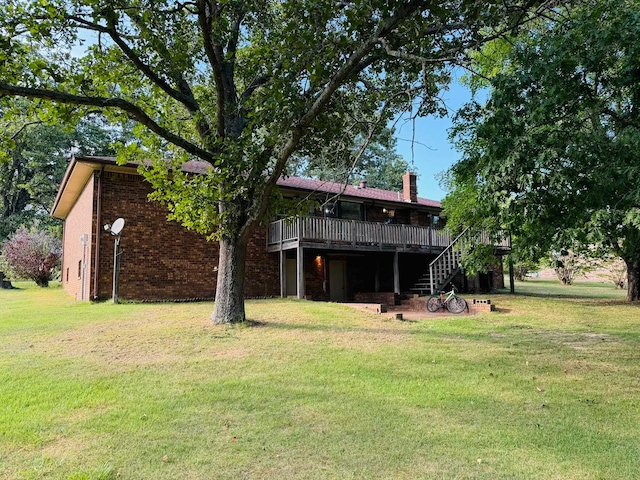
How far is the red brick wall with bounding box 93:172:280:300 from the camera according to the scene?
46.4 ft

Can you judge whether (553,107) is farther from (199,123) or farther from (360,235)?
(360,235)

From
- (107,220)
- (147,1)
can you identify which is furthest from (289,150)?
(107,220)

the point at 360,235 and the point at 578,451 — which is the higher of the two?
the point at 360,235

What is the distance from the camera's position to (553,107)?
5691 millimetres

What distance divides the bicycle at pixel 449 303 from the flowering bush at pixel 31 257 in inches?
903

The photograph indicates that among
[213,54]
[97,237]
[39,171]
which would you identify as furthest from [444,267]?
[39,171]

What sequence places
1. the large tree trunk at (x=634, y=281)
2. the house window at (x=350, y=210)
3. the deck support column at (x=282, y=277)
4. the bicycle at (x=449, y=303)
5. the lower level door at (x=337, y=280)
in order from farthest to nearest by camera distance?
the house window at (x=350, y=210), the lower level door at (x=337, y=280), the deck support column at (x=282, y=277), the large tree trunk at (x=634, y=281), the bicycle at (x=449, y=303)

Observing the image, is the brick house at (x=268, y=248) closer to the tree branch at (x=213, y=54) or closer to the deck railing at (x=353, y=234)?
the deck railing at (x=353, y=234)

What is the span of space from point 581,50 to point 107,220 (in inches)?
524

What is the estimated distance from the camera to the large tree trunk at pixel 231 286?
934cm

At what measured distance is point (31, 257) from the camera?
25719mm

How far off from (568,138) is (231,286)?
6624mm

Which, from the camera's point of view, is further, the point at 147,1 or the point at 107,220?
the point at 107,220

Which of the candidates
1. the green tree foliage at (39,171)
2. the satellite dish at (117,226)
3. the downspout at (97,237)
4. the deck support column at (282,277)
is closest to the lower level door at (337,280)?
the deck support column at (282,277)
